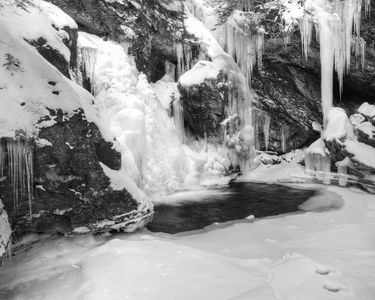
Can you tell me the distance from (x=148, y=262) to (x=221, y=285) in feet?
4.45

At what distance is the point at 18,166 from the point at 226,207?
638cm

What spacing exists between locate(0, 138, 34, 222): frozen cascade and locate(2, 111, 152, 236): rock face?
0.09m

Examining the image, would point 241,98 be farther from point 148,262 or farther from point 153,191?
point 148,262

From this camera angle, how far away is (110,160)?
7137mm

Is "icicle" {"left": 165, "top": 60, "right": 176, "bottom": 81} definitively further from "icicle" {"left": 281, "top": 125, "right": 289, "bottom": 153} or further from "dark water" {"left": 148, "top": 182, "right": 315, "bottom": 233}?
"dark water" {"left": 148, "top": 182, "right": 315, "bottom": 233}

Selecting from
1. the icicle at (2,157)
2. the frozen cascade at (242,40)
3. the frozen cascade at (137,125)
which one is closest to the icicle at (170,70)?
the frozen cascade at (137,125)

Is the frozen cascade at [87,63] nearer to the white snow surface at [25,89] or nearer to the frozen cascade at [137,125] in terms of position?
the frozen cascade at [137,125]

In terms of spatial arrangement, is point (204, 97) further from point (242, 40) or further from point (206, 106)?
point (242, 40)

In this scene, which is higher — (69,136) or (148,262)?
(69,136)

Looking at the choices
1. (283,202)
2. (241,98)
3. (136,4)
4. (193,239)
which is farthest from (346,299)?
(136,4)

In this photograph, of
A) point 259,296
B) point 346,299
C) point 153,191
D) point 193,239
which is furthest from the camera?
point 153,191

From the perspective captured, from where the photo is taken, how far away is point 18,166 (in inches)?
216

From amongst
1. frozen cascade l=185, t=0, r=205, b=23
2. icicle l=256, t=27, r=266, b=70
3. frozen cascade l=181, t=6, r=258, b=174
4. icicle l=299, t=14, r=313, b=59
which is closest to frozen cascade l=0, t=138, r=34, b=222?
frozen cascade l=181, t=6, r=258, b=174

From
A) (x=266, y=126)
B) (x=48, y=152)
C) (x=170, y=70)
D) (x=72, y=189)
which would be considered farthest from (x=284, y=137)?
(x=48, y=152)
